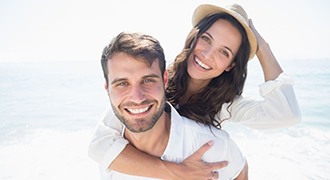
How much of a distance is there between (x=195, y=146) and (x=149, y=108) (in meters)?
0.42

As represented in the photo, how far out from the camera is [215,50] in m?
2.71

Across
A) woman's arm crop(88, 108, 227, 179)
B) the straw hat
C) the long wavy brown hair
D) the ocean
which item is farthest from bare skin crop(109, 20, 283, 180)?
the ocean

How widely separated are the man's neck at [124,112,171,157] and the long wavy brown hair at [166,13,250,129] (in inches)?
16.5

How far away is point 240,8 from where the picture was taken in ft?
8.89

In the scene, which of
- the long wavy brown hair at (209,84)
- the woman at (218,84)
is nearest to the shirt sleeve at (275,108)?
the woman at (218,84)

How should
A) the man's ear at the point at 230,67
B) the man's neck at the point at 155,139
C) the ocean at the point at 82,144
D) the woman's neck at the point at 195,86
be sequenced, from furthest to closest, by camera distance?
1. the ocean at the point at 82,144
2. the woman's neck at the point at 195,86
3. the man's ear at the point at 230,67
4. the man's neck at the point at 155,139

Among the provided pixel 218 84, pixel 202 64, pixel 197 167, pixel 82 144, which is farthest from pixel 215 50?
pixel 82 144

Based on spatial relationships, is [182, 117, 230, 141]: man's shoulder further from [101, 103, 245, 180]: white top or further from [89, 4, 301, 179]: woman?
[89, 4, 301, 179]: woman

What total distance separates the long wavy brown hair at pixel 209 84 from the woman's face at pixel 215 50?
50 mm

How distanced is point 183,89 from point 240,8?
0.93 meters

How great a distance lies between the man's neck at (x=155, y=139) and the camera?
2.25m

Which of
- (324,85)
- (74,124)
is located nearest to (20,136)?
(74,124)

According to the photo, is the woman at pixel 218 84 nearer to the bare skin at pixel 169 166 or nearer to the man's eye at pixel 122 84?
the bare skin at pixel 169 166

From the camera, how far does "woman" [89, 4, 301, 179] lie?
2.33 m
